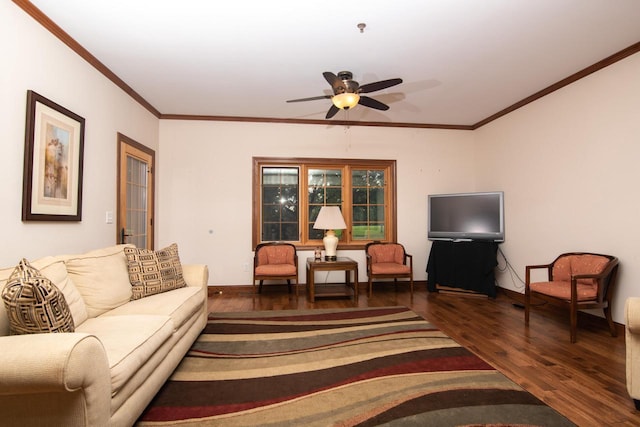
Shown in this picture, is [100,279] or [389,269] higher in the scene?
[100,279]

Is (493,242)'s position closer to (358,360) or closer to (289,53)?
(358,360)

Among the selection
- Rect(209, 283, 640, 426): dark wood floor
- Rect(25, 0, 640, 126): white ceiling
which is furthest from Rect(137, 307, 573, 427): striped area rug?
Rect(25, 0, 640, 126): white ceiling

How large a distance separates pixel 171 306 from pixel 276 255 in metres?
2.47

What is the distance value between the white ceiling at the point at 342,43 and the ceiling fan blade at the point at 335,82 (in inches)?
12.8

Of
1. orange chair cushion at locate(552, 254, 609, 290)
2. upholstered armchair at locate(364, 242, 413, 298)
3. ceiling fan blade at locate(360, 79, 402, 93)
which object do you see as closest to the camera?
ceiling fan blade at locate(360, 79, 402, 93)

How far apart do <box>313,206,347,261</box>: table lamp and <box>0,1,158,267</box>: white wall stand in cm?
252

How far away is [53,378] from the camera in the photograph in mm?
1168

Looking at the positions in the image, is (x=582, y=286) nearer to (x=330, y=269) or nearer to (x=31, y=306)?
(x=330, y=269)

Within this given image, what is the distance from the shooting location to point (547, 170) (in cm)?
399

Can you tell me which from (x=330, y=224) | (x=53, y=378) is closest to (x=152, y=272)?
(x=53, y=378)

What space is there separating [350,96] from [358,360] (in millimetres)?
2317

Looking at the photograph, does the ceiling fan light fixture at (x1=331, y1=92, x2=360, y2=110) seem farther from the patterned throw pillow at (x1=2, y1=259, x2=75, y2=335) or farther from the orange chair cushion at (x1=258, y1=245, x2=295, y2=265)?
the patterned throw pillow at (x1=2, y1=259, x2=75, y2=335)

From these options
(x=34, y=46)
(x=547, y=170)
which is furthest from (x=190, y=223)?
(x=547, y=170)

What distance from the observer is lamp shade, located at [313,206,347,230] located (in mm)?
4527
